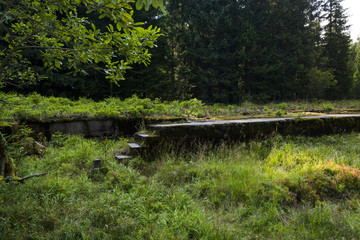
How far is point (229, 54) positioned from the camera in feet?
55.9

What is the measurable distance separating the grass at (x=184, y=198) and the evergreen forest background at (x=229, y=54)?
33.5 feet

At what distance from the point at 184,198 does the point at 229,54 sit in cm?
1607

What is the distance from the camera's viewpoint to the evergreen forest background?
14828 mm

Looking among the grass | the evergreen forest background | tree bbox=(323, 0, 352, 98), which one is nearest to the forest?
the grass

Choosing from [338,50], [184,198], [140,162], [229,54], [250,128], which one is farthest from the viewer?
[338,50]

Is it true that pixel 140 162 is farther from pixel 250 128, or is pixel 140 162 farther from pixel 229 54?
pixel 229 54

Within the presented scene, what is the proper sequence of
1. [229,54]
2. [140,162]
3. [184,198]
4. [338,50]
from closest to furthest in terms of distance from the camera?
[184,198] → [140,162] → [229,54] → [338,50]

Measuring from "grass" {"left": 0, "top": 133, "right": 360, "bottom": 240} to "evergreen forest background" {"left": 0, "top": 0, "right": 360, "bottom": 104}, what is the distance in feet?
33.5

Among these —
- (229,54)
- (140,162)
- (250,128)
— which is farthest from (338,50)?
(140,162)

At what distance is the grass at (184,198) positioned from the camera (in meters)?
2.27

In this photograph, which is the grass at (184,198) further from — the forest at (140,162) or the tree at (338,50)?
the tree at (338,50)

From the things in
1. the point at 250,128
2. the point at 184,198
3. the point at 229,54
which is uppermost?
the point at 229,54

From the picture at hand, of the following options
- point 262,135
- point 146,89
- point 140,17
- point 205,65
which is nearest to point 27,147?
point 262,135

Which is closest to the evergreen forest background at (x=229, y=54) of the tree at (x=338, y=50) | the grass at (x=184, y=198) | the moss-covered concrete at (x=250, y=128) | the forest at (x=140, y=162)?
the tree at (x=338, y=50)
